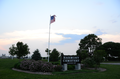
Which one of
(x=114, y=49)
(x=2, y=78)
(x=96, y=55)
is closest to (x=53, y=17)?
(x=96, y=55)

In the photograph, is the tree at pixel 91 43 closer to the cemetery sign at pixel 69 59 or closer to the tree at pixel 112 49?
the tree at pixel 112 49

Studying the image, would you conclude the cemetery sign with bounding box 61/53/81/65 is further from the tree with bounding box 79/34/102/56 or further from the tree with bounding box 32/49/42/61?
the tree with bounding box 79/34/102/56

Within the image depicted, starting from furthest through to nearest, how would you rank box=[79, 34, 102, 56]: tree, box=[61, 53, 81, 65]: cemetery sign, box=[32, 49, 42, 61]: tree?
box=[79, 34, 102, 56]: tree → box=[32, 49, 42, 61]: tree → box=[61, 53, 81, 65]: cemetery sign

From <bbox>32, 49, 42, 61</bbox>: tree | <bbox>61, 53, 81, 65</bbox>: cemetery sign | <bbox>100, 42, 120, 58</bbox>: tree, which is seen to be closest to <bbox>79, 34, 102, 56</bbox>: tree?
<bbox>100, 42, 120, 58</bbox>: tree

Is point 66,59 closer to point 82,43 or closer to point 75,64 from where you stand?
point 75,64

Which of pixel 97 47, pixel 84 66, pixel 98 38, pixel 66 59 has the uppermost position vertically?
pixel 98 38

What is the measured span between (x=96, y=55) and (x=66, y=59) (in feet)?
14.4

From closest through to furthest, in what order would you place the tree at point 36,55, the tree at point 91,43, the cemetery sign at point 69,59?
1. the cemetery sign at point 69,59
2. the tree at point 36,55
3. the tree at point 91,43

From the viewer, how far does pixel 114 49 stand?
4862 centimetres

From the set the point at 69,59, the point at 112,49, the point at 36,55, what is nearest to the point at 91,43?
the point at 112,49

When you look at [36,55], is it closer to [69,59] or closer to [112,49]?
[69,59]

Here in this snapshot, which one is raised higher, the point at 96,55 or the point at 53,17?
the point at 53,17

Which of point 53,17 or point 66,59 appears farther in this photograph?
point 53,17

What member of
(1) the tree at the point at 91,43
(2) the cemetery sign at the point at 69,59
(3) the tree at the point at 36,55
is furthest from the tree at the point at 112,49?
(2) the cemetery sign at the point at 69,59
